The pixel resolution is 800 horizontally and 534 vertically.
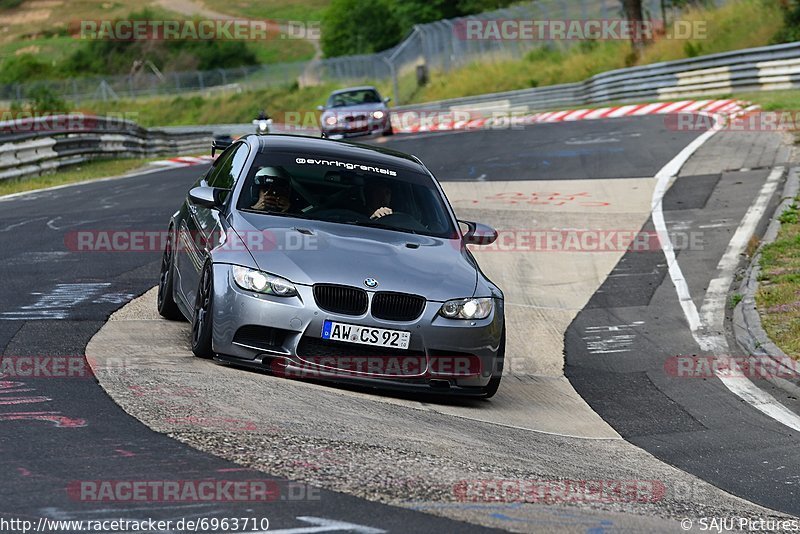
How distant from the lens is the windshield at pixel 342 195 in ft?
29.4

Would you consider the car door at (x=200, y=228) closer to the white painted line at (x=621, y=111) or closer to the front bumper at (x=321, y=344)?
the front bumper at (x=321, y=344)

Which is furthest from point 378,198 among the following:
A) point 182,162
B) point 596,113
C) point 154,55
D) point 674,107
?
point 154,55

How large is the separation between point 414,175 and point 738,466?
11.6 feet

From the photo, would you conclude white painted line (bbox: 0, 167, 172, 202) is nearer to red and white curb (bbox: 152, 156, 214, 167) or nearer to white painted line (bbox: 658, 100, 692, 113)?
red and white curb (bbox: 152, 156, 214, 167)

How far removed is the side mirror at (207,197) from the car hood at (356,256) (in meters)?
0.26

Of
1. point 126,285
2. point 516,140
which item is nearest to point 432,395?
point 126,285

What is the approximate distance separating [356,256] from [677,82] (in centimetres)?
3040

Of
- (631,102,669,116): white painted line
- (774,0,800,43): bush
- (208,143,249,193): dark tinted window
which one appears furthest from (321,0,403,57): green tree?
(208,143,249,193): dark tinted window

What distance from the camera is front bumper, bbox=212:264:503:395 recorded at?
7668mm

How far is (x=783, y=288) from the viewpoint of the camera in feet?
39.5

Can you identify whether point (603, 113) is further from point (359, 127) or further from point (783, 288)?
point (783, 288)

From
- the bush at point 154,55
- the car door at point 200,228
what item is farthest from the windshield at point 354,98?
the bush at point 154,55

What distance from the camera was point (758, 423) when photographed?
8.33 m

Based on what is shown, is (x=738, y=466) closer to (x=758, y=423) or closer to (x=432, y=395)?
(x=758, y=423)
